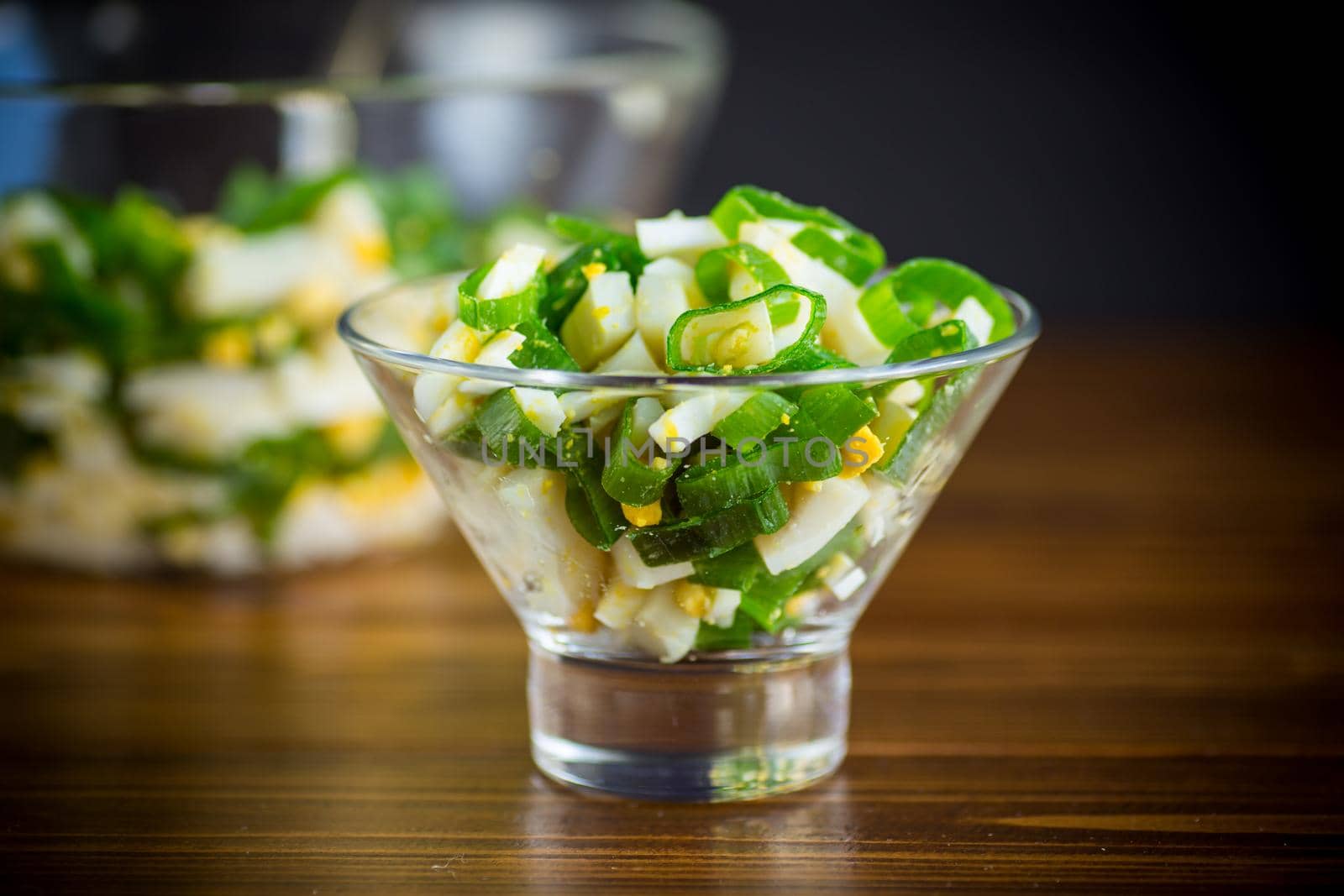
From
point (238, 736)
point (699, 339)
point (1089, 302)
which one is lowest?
point (1089, 302)

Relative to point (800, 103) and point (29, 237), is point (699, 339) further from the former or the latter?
point (800, 103)

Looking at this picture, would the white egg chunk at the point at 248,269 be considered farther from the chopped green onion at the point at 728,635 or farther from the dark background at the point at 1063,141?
the dark background at the point at 1063,141

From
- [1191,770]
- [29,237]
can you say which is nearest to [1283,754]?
[1191,770]

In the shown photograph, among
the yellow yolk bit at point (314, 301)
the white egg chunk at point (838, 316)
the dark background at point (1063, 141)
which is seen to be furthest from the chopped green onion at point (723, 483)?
the dark background at point (1063, 141)

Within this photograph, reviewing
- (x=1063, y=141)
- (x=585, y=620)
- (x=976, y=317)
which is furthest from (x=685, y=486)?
(x=1063, y=141)

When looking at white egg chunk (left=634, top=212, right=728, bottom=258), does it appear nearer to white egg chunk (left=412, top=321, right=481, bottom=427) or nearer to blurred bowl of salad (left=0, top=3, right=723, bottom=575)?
white egg chunk (left=412, top=321, right=481, bottom=427)

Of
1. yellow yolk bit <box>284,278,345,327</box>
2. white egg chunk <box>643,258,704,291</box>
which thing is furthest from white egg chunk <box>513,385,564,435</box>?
yellow yolk bit <box>284,278,345,327</box>
